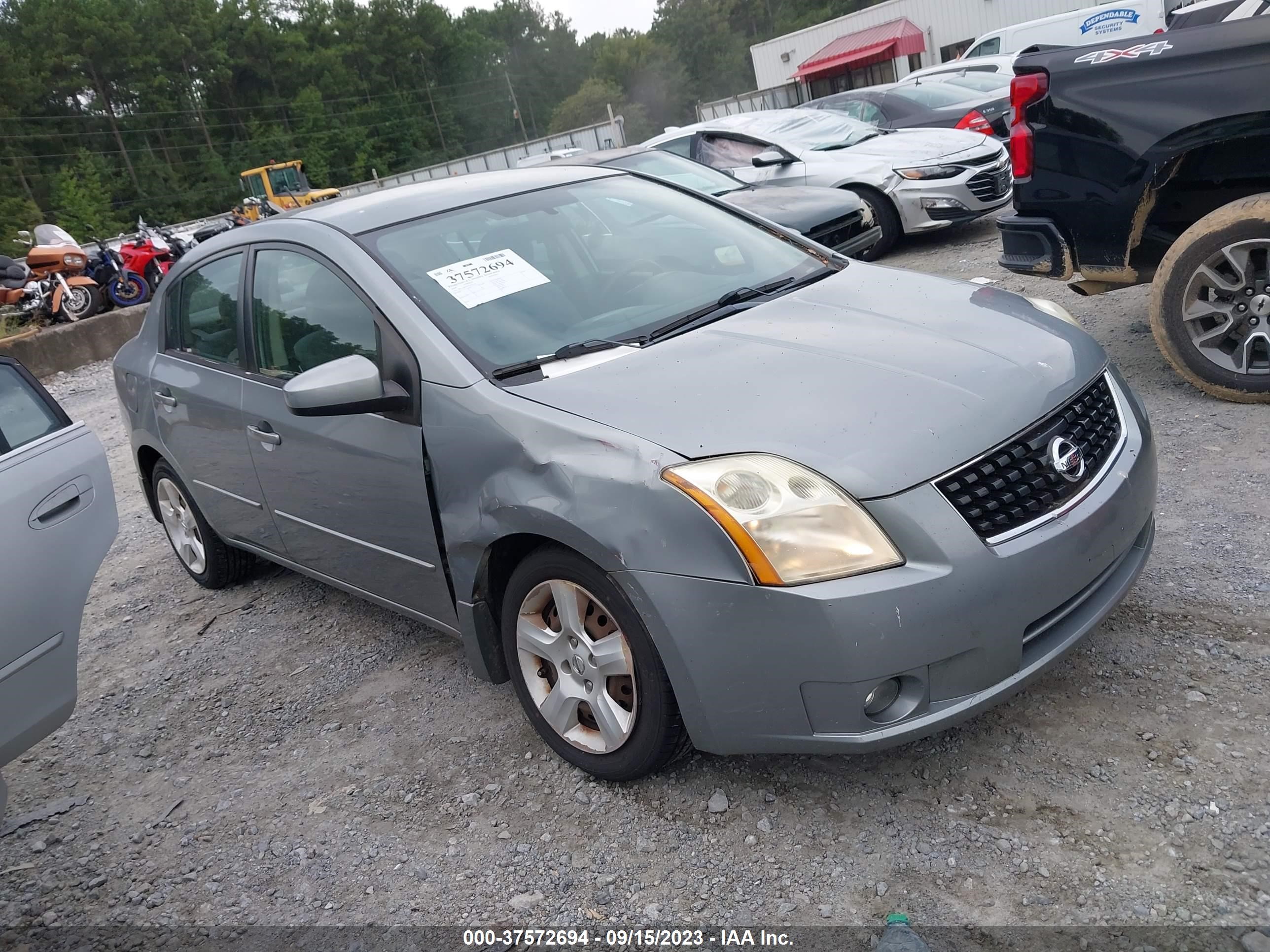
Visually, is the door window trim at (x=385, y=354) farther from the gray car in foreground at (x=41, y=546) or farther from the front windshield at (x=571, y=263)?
the gray car in foreground at (x=41, y=546)

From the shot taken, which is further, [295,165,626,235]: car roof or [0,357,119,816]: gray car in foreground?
[295,165,626,235]: car roof

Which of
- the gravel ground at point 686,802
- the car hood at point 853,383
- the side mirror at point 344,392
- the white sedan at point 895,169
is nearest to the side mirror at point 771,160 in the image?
the white sedan at point 895,169

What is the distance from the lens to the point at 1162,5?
1517 cm

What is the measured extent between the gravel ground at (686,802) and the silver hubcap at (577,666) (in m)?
0.20

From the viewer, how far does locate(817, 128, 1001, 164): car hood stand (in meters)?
9.00

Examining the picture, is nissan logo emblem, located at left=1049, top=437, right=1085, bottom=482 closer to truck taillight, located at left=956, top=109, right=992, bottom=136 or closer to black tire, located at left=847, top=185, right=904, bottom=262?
black tire, located at left=847, top=185, right=904, bottom=262

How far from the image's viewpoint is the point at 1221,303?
4414mm

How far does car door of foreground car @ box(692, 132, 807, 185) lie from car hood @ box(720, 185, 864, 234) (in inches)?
26.1

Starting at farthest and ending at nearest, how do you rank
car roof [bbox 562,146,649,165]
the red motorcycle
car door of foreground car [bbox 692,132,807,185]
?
the red motorcycle, car door of foreground car [bbox 692,132,807,185], car roof [bbox 562,146,649,165]

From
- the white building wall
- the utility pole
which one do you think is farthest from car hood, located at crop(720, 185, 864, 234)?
the utility pole

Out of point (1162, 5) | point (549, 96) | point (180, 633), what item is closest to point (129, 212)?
point (549, 96)

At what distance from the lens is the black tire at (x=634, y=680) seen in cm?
259

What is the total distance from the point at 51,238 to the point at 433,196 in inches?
602

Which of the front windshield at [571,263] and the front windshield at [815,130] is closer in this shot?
the front windshield at [571,263]
